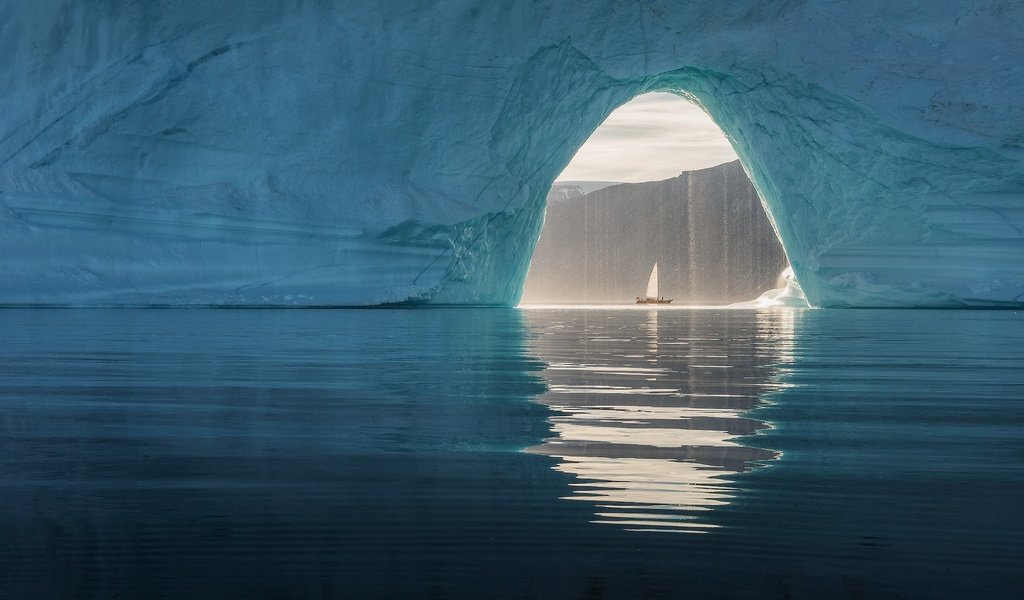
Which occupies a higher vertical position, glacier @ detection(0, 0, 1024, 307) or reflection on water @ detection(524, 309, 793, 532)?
glacier @ detection(0, 0, 1024, 307)

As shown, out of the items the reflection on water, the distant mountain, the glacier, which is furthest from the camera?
the distant mountain

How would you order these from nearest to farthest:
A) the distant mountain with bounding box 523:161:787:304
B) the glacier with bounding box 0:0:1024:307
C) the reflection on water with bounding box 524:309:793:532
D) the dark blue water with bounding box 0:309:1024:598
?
1. the dark blue water with bounding box 0:309:1024:598
2. the reflection on water with bounding box 524:309:793:532
3. the glacier with bounding box 0:0:1024:307
4. the distant mountain with bounding box 523:161:787:304

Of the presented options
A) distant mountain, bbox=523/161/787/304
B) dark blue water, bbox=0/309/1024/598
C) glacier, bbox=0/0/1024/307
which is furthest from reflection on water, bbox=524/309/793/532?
distant mountain, bbox=523/161/787/304

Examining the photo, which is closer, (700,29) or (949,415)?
(949,415)

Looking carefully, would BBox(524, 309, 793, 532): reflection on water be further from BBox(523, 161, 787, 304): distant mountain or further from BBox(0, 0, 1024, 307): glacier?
BBox(523, 161, 787, 304): distant mountain

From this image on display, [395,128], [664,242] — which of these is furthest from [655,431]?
[664,242]

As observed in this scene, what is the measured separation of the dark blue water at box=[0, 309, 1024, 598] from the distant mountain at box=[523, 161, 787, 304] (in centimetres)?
4736

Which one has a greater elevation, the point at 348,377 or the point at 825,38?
the point at 825,38

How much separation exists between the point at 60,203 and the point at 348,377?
9.68 metres

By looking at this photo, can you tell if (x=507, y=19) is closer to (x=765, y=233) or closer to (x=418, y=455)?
(x=418, y=455)

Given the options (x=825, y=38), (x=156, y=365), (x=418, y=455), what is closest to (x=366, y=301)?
(x=825, y=38)

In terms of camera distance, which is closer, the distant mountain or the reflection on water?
the reflection on water

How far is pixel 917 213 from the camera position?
12891 mm

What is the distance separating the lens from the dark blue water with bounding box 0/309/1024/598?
1133 millimetres
